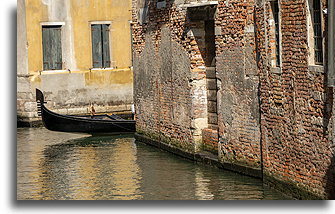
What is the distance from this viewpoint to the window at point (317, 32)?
9148mm

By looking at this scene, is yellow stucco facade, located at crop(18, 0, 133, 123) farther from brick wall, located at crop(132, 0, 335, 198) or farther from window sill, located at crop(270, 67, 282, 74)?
window sill, located at crop(270, 67, 282, 74)

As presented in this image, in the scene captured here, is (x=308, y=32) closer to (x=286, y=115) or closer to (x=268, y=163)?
(x=286, y=115)

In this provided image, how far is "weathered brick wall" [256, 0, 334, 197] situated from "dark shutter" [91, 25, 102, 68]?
33.0 feet

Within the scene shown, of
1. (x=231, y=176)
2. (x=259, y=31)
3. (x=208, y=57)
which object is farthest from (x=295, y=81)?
(x=208, y=57)

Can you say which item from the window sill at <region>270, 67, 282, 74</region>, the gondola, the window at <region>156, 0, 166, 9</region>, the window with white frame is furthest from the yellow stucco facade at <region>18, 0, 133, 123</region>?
the window with white frame

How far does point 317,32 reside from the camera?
9.19 meters

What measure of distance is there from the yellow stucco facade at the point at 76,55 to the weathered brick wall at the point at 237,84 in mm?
8198

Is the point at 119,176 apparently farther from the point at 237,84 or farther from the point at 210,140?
the point at 237,84

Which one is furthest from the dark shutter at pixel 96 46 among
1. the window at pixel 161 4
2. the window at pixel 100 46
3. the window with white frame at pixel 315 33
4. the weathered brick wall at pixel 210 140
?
the window with white frame at pixel 315 33

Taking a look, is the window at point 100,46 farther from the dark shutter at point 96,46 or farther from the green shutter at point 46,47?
the green shutter at point 46,47

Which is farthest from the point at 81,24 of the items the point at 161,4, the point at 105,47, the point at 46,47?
the point at 161,4

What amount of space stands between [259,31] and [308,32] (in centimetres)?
138

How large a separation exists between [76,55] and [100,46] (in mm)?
642

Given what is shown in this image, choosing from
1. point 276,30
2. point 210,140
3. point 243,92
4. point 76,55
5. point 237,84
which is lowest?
point 210,140
